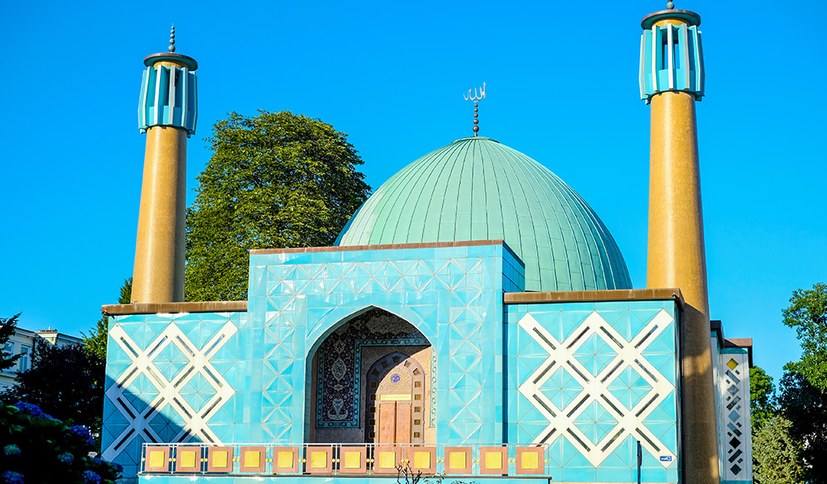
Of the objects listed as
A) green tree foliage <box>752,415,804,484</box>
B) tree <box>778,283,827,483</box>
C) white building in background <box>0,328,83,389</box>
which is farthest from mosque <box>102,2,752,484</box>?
white building in background <box>0,328,83,389</box>

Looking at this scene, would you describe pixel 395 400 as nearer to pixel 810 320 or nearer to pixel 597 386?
pixel 597 386

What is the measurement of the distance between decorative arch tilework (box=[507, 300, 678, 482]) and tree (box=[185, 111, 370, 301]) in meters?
14.1

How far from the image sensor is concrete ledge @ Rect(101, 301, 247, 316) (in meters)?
23.9

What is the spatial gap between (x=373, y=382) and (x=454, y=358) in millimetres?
Answer: 2817

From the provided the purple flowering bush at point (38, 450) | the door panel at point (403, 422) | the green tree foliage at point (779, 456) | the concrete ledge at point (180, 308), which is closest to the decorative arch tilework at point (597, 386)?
the door panel at point (403, 422)

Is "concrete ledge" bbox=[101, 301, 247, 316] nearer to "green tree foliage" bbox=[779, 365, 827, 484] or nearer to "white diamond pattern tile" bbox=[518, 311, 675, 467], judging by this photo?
"white diamond pattern tile" bbox=[518, 311, 675, 467]

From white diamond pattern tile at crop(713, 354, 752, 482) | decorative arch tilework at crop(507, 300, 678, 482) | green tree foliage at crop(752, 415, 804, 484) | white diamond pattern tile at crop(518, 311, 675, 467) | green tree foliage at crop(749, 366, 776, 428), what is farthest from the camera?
green tree foliage at crop(749, 366, 776, 428)

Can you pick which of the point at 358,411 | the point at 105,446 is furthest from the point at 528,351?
the point at 105,446

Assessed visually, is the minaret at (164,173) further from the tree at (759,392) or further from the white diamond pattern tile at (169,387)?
the tree at (759,392)

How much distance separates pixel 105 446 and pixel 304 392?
4.71 m

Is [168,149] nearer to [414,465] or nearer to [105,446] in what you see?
Result: [105,446]

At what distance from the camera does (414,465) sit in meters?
21.1

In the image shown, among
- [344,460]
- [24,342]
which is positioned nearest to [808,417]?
[344,460]

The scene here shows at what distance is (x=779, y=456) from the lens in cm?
3647
